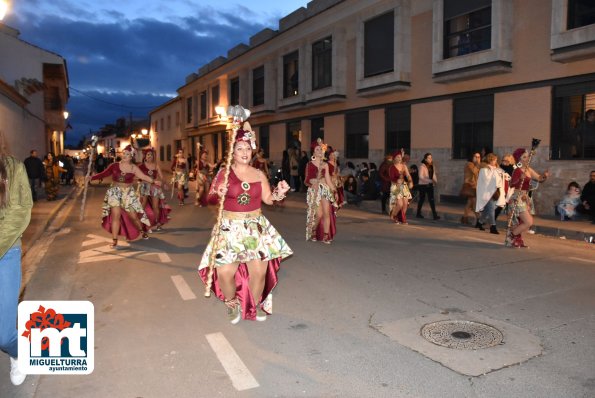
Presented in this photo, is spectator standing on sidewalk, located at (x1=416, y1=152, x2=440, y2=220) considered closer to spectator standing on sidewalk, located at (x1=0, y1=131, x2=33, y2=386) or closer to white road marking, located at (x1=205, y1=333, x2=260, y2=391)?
white road marking, located at (x1=205, y1=333, x2=260, y2=391)

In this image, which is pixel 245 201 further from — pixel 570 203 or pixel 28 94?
pixel 28 94

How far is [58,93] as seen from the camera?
3794cm

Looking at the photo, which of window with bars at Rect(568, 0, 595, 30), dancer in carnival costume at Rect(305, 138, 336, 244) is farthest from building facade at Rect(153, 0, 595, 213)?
dancer in carnival costume at Rect(305, 138, 336, 244)

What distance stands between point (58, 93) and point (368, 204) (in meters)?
30.0

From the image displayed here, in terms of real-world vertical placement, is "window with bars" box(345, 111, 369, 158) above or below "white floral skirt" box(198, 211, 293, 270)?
above

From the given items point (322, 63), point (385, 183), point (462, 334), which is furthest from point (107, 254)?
point (322, 63)

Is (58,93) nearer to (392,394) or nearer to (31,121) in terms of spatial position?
(31,121)

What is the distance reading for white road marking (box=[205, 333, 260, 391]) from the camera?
3.77 meters

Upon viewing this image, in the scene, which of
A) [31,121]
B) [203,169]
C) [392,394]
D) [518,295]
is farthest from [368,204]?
[31,121]

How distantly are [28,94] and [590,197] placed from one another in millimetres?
24892

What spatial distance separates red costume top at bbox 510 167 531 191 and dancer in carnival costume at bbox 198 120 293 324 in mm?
5557

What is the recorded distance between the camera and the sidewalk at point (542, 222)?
10723 millimetres

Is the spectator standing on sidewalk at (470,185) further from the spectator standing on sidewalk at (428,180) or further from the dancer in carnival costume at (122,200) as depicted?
the dancer in carnival costume at (122,200)

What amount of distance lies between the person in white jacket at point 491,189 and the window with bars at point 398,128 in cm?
792
